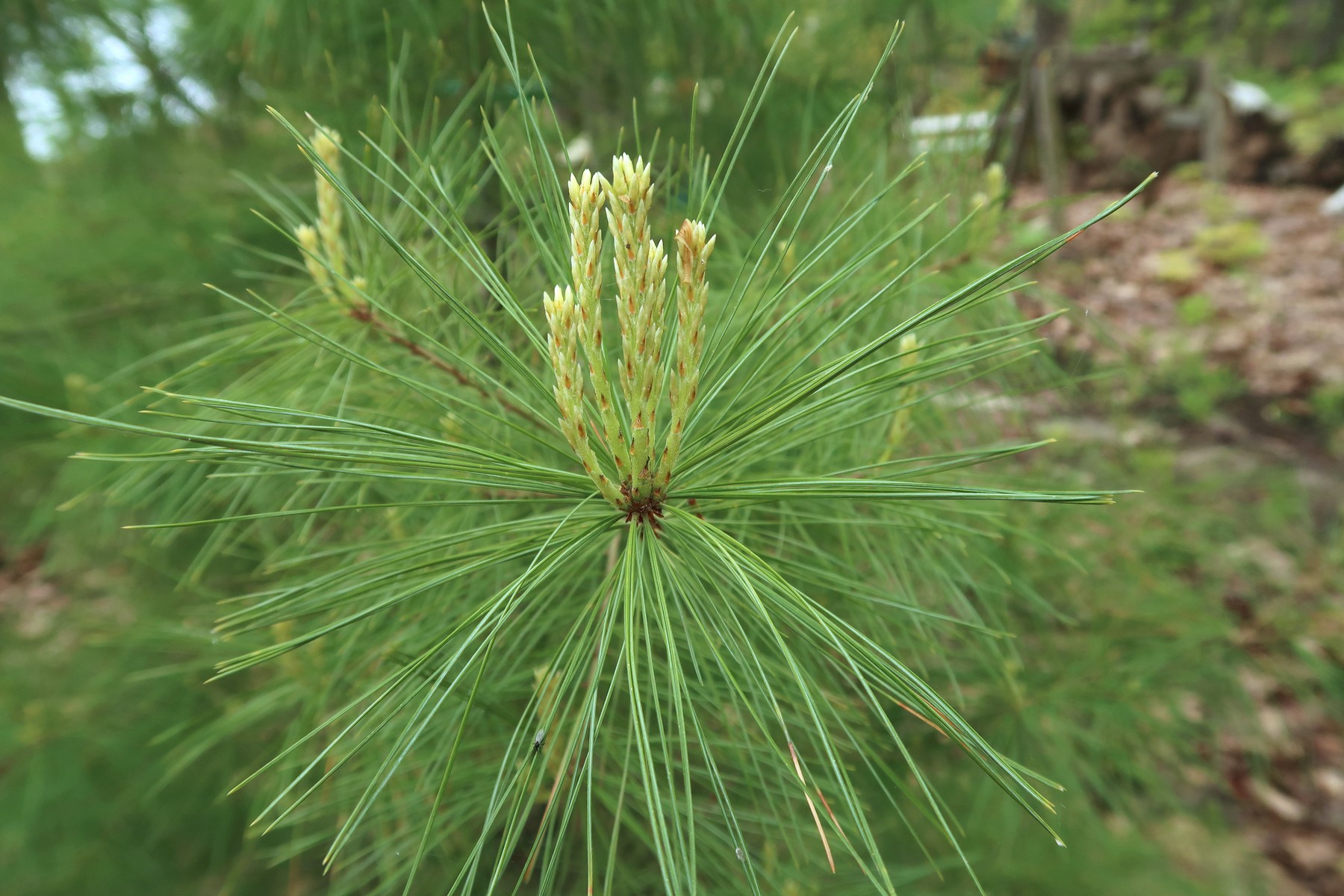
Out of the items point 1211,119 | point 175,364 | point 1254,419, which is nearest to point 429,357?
point 175,364

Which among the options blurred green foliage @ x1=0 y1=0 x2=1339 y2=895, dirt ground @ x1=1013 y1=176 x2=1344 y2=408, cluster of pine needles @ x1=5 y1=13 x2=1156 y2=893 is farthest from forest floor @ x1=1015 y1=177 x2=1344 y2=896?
cluster of pine needles @ x1=5 y1=13 x2=1156 y2=893

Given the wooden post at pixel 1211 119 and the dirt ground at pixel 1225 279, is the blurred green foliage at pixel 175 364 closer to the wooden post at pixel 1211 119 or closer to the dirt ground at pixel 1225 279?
the dirt ground at pixel 1225 279

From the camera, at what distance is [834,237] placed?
0.40 metres

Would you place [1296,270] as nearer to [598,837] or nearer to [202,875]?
[598,837]

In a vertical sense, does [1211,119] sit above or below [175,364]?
above

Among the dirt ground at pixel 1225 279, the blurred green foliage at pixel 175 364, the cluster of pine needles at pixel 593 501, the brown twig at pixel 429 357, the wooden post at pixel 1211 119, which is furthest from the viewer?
the wooden post at pixel 1211 119

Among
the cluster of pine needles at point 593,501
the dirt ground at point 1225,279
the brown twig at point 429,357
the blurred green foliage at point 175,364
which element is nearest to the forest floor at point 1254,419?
the dirt ground at point 1225,279

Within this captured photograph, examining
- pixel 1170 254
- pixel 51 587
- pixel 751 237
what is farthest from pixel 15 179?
pixel 1170 254

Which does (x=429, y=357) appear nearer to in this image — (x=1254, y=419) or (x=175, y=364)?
(x=175, y=364)

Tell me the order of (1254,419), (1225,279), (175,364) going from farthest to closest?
(1225,279)
(1254,419)
(175,364)

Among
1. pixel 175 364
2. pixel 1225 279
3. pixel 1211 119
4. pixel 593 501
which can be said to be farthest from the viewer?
pixel 1211 119

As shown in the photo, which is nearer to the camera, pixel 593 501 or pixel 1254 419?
pixel 593 501

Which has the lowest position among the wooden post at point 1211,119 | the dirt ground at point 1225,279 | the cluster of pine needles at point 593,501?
the cluster of pine needles at point 593,501

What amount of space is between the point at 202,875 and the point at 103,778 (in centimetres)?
25
